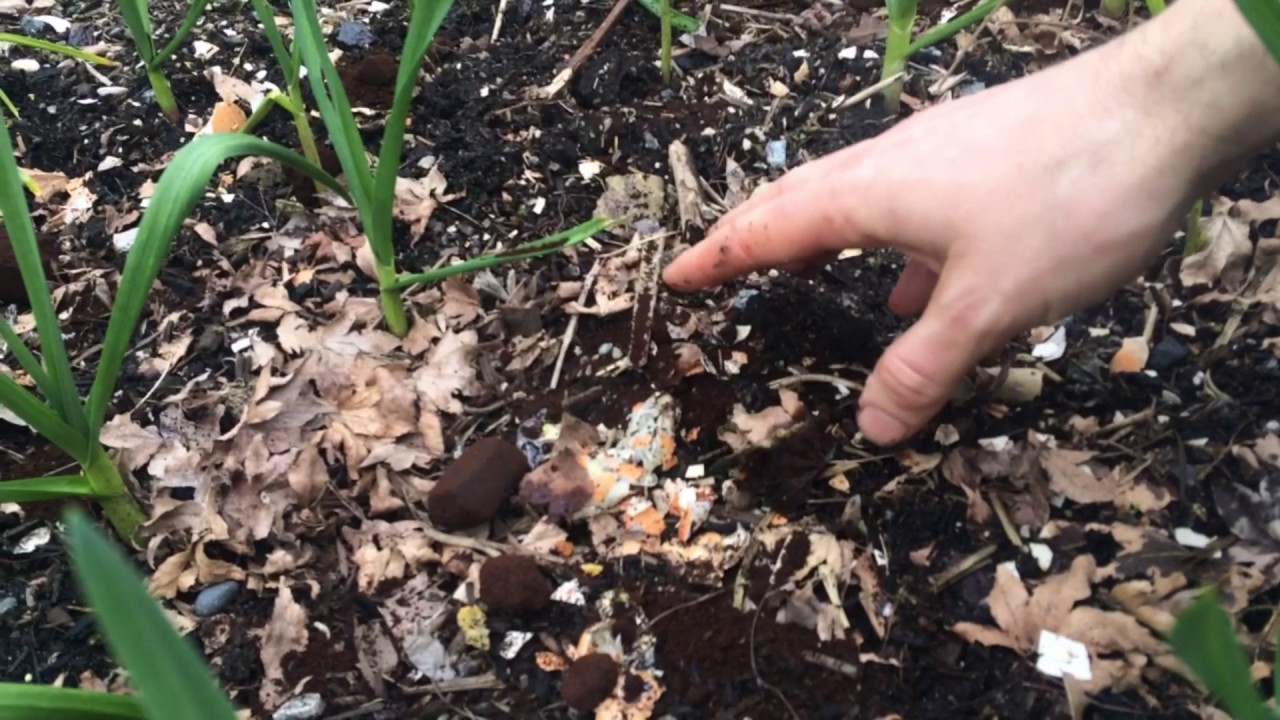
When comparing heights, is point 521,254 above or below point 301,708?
above

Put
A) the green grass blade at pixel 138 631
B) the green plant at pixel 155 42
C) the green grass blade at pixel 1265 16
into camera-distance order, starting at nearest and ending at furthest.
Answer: the green grass blade at pixel 138 631
the green grass blade at pixel 1265 16
the green plant at pixel 155 42

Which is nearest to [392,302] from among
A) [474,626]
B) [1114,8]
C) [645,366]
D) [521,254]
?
[521,254]

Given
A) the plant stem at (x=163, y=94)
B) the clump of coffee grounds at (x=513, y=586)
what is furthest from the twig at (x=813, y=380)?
the plant stem at (x=163, y=94)

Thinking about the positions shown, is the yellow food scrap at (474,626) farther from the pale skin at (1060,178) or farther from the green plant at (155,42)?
the green plant at (155,42)

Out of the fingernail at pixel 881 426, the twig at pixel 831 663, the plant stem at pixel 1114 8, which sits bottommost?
the twig at pixel 831 663

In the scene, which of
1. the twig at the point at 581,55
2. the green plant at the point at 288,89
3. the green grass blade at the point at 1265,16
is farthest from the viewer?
the twig at the point at 581,55

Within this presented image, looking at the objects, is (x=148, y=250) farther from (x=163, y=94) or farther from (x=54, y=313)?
(x=163, y=94)

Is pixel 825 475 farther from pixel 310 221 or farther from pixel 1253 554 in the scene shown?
pixel 310 221
